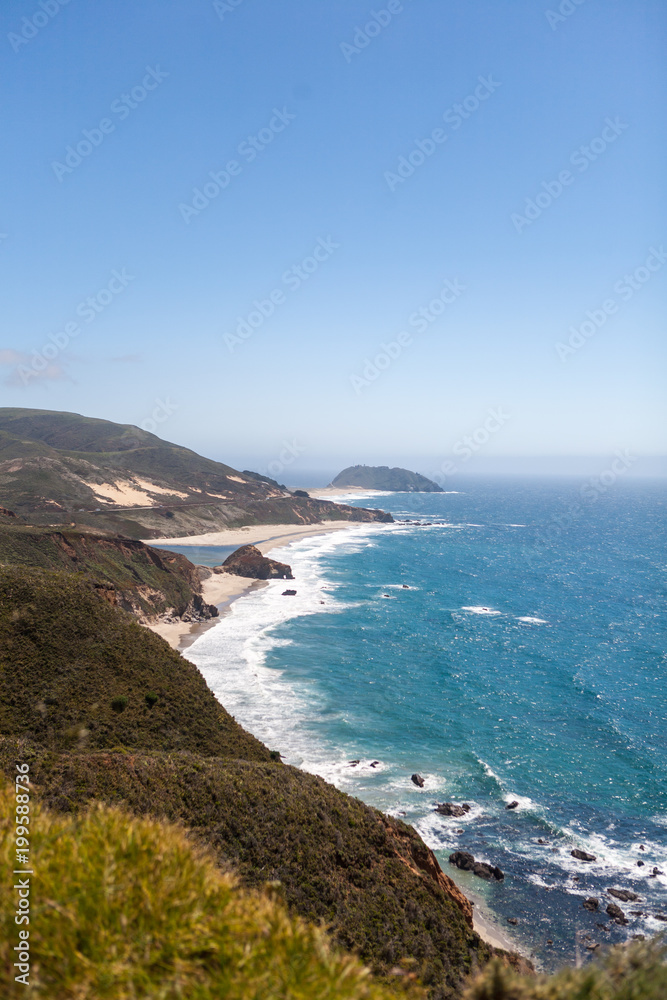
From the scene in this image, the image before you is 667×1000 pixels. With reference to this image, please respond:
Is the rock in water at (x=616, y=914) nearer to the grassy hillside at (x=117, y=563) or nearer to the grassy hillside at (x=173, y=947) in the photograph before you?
the grassy hillside at (x=173, y=947)

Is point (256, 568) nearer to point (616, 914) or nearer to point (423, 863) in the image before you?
point (423, 863)

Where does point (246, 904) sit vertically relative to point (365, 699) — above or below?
above

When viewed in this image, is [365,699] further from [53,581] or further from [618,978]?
[618,978]

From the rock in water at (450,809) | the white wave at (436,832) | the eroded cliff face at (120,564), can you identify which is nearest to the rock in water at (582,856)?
the rock in water at (450,809)

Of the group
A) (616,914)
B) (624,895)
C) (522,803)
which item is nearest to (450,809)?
(522,803)

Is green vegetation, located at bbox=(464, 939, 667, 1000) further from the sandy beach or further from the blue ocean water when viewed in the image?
the sandy beach

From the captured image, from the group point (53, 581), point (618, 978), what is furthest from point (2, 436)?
point (618, 978)
